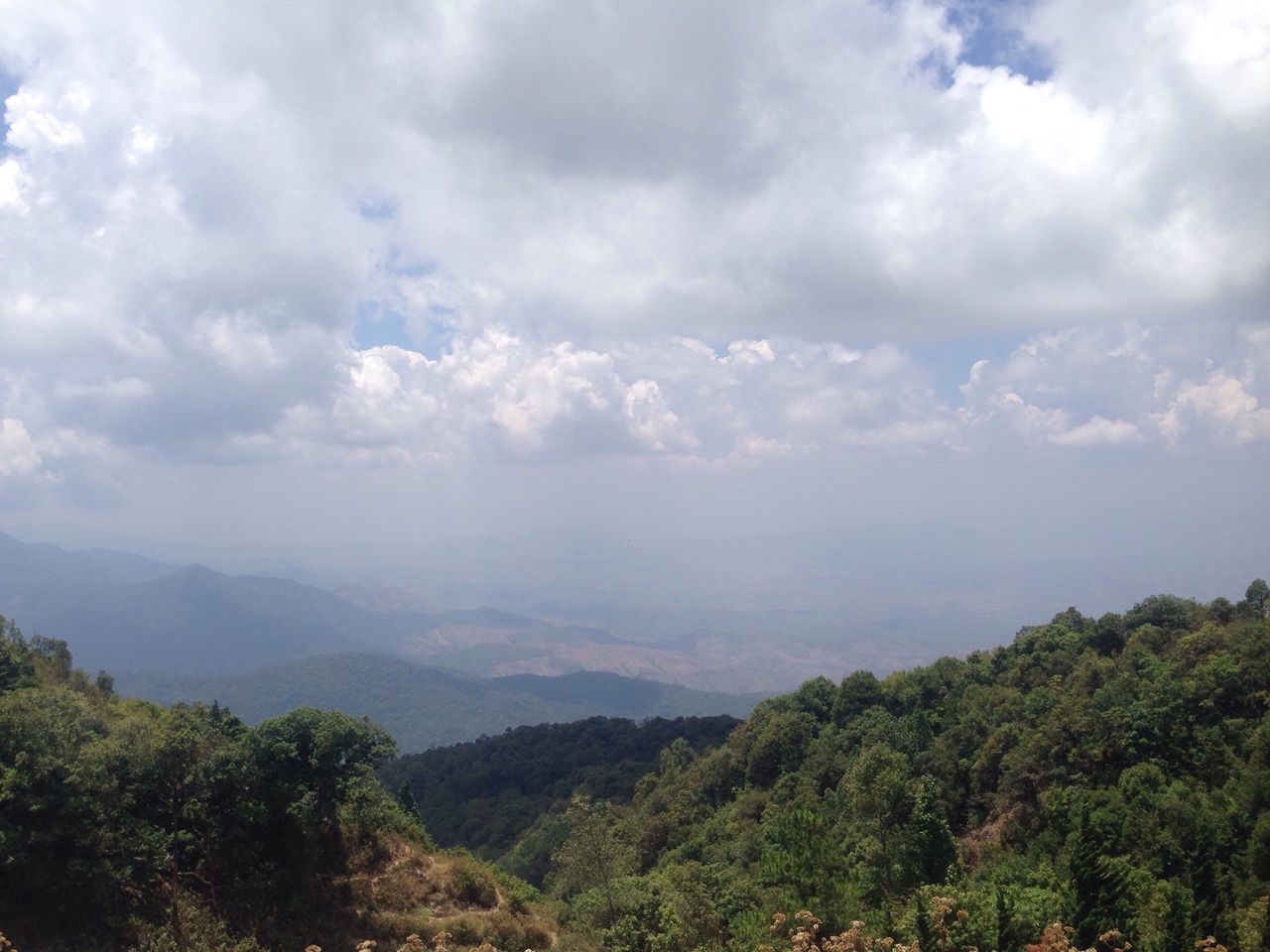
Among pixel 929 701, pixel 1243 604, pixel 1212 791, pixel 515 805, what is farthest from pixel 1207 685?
pixel 515 805

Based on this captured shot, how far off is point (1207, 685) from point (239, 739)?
37653mm

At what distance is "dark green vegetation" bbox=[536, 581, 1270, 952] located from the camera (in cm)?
1828

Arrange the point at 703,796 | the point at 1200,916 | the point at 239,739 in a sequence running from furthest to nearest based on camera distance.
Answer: the point at 703,796 < the point at 239,739 < the point at 1200,916

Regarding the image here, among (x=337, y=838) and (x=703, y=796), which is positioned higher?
(x=337, y=838)

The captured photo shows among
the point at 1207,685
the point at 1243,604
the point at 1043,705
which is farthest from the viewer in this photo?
the point at 1243,604

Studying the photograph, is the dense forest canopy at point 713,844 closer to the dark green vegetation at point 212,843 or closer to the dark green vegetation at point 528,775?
the dark green vegetation at point 212,843

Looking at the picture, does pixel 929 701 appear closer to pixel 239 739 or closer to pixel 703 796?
pixel 703 796

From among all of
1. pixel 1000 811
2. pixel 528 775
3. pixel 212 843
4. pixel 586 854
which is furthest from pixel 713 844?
pixel 528 775

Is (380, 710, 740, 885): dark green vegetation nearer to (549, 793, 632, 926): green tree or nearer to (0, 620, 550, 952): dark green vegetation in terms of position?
(549, 793, 632, 926): green tree

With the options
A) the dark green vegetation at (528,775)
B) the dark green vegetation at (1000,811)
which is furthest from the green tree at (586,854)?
the dark green vegetation at (528,775)

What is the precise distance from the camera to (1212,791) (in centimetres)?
2830

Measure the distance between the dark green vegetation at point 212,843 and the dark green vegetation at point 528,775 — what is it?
35777 millimetres

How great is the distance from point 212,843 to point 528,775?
241ft

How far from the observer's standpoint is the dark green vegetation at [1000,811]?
18281mm
